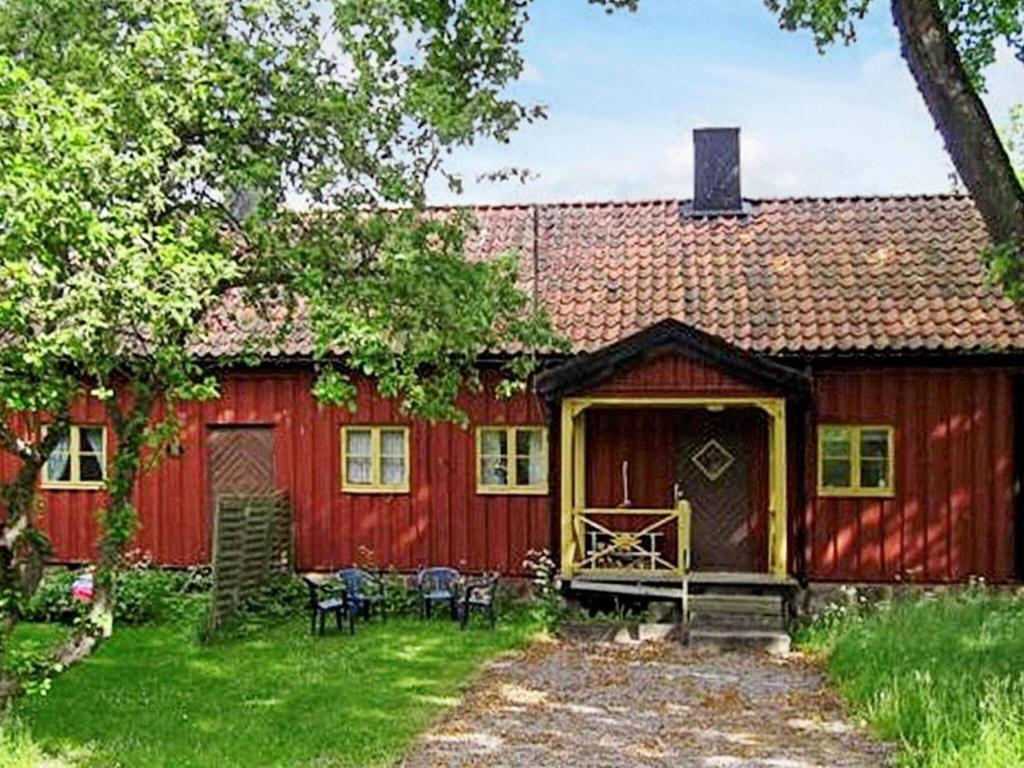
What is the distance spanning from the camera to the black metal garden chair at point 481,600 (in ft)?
51.5

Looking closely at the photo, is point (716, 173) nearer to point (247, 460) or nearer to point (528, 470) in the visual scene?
point (528, 470)

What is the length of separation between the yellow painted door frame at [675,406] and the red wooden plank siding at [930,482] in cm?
96

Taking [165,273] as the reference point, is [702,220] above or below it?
above

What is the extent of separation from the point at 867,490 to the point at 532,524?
4652mm

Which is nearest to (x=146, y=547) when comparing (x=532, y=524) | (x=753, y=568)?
(x=532, y=524)

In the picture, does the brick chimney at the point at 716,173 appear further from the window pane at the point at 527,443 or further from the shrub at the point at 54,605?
the shrub at the point at 54,605

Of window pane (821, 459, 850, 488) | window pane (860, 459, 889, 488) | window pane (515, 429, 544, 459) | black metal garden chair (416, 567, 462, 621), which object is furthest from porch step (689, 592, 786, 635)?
window pane (515, 429, 544, 459)

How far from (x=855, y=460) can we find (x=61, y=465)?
470 inches

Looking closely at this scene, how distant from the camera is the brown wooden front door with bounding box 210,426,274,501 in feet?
61.1

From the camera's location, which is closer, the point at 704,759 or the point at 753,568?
the point at 704,759

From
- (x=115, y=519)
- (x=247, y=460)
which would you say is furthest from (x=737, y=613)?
(x=115, y=519)

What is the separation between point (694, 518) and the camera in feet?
57.4

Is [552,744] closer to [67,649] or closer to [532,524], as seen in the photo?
[67,649]

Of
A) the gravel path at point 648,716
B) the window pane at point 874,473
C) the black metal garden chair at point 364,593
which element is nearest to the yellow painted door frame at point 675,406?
the window pane at point 874,473
